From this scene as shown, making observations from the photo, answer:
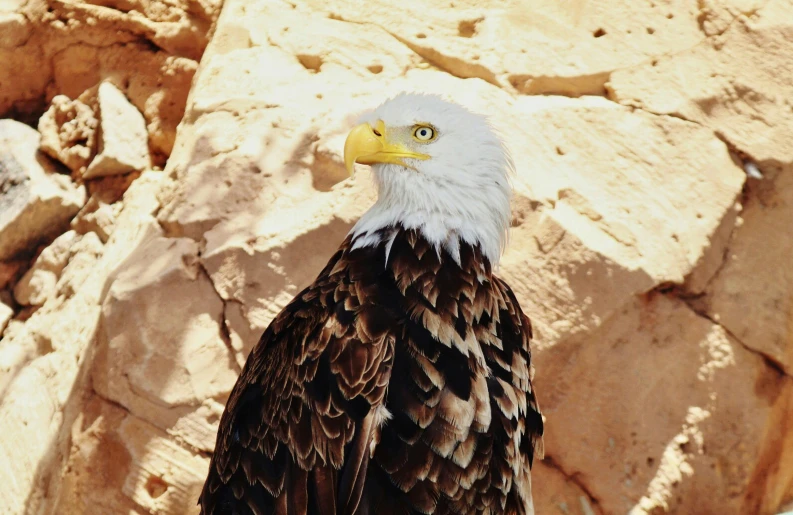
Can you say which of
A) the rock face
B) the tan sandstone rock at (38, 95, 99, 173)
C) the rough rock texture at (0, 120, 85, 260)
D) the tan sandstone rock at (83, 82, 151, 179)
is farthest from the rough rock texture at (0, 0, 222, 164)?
the rock face

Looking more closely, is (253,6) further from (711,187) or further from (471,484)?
(471,484)

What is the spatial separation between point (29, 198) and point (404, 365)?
117 inches

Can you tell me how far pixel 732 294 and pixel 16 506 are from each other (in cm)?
330

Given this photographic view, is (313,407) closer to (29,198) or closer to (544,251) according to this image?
(544,251)

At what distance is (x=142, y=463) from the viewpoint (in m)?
3.59

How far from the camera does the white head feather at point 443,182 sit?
279 centimetres

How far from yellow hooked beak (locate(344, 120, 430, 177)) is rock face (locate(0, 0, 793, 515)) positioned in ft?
3.23

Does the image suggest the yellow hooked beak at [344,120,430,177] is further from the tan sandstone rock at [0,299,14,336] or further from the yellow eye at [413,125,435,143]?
the tan sandstone rock at [0,299,14,336]

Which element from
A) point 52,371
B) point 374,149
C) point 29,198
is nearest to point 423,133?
point 374,149

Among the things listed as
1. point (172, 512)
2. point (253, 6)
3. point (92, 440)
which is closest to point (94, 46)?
point (253, 6)

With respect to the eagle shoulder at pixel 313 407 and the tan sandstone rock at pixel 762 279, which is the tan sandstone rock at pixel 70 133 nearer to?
the eagle shoulder at pixel 313 407

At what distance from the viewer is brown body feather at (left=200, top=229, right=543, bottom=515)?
248 cm

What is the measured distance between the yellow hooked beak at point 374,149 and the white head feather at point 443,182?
2 cm

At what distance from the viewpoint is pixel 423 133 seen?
280 cm
